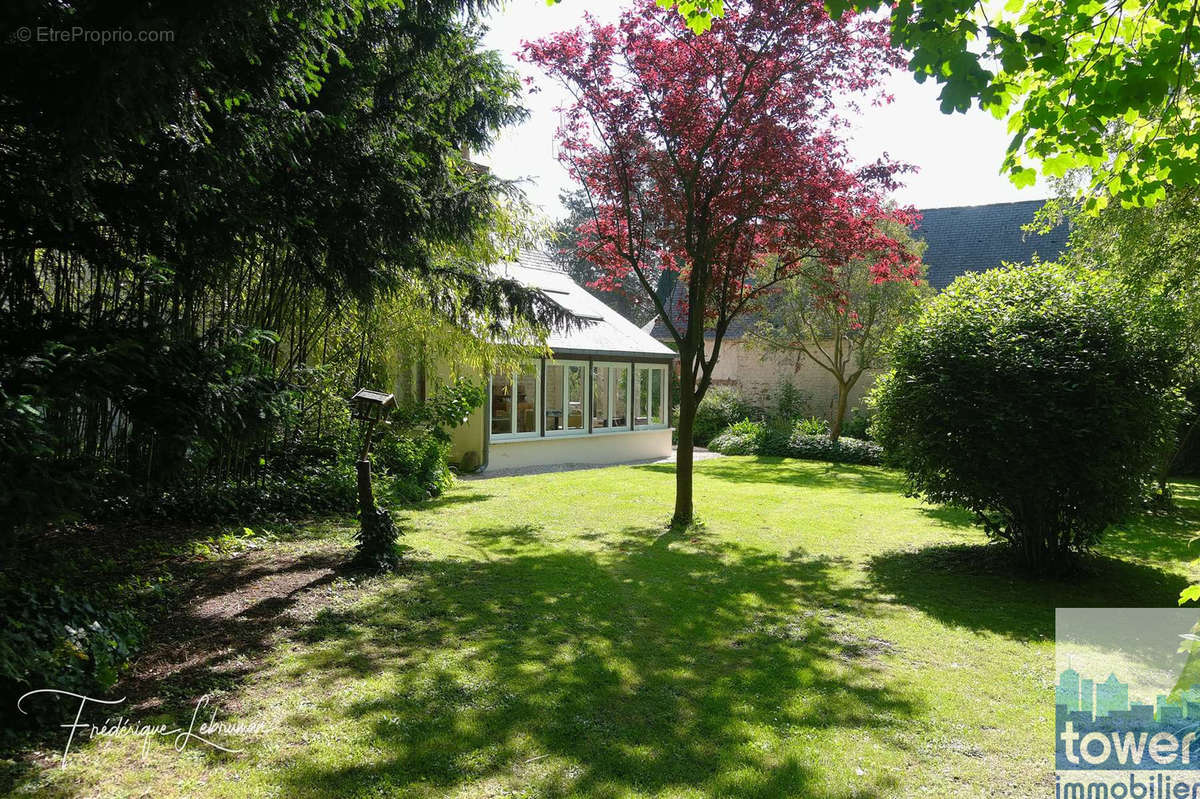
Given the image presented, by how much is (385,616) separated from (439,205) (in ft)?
13.3

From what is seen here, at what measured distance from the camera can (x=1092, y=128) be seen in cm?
423

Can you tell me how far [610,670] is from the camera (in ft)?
15.4

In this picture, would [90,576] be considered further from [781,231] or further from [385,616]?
[781,231]

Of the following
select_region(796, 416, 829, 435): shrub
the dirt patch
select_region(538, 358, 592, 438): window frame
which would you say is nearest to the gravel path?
select_region(538, 358, 592, 438): window frame

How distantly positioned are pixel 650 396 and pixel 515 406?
4874mm

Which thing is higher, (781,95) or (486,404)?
(781,95)

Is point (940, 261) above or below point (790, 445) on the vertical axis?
above


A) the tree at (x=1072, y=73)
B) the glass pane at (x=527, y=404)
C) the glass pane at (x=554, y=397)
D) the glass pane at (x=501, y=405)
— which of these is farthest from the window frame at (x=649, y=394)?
the tree at (x=1072, y=73)

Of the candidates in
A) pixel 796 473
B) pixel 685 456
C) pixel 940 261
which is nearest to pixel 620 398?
pixel 796 473

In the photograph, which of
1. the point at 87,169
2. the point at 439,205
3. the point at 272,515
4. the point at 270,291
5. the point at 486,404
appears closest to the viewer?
the point at 87,169

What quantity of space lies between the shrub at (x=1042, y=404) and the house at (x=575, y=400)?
23.1ft

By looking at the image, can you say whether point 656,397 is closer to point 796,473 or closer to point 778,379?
point 796,473

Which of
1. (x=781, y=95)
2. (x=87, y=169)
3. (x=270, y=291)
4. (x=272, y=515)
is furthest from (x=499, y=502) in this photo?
(x=87, y=169)

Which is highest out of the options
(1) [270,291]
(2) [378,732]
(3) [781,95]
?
(3) [781,95]
